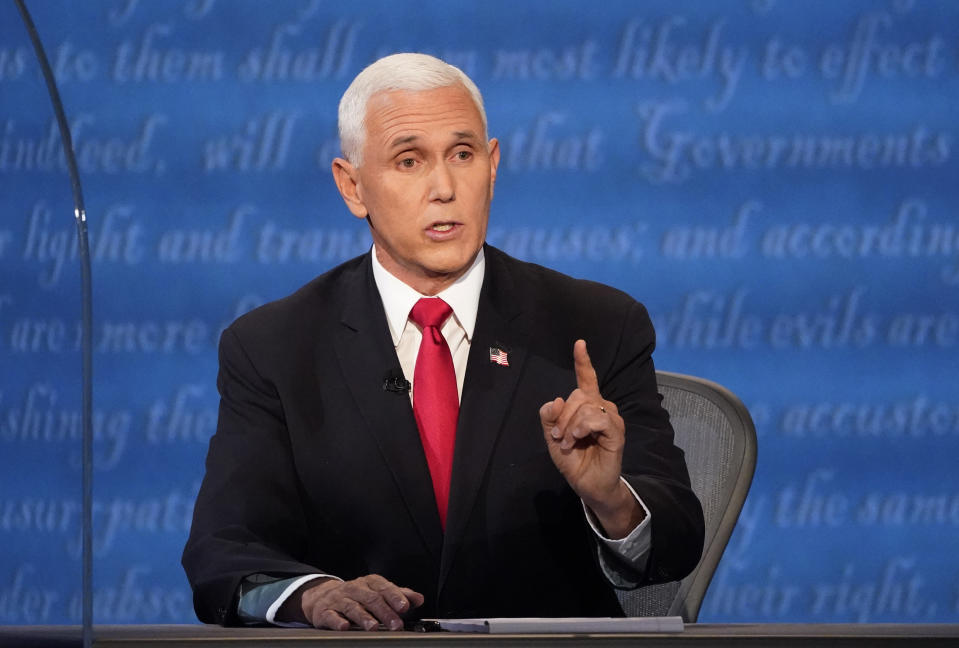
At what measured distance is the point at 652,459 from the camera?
1.84 m

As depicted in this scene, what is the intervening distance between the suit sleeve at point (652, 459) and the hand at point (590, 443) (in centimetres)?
9

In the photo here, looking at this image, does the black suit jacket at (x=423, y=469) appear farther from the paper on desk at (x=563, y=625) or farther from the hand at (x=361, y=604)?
the paper on desk at (x=563, y=625)

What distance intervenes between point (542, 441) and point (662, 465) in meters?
0.19

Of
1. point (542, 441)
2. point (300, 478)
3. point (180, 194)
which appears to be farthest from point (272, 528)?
point (180, 194)

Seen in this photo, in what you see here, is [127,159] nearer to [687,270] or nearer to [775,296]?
[687,270]

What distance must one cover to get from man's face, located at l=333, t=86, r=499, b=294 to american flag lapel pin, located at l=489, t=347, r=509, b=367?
0.47 ft

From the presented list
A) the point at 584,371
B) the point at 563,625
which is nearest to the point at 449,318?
the point at 584,371

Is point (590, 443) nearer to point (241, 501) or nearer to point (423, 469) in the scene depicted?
point (423, 469)

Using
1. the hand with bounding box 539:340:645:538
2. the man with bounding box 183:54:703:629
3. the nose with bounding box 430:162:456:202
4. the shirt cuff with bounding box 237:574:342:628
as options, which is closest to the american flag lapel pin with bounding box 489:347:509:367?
the man with bounding box 183:54:703:629

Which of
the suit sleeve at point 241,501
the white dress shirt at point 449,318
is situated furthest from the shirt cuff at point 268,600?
the white dress shirt at point 449,318

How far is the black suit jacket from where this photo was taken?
179 centimetres

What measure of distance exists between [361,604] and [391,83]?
926 mm

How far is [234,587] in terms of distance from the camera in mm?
1543

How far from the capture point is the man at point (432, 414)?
5.86 ft
